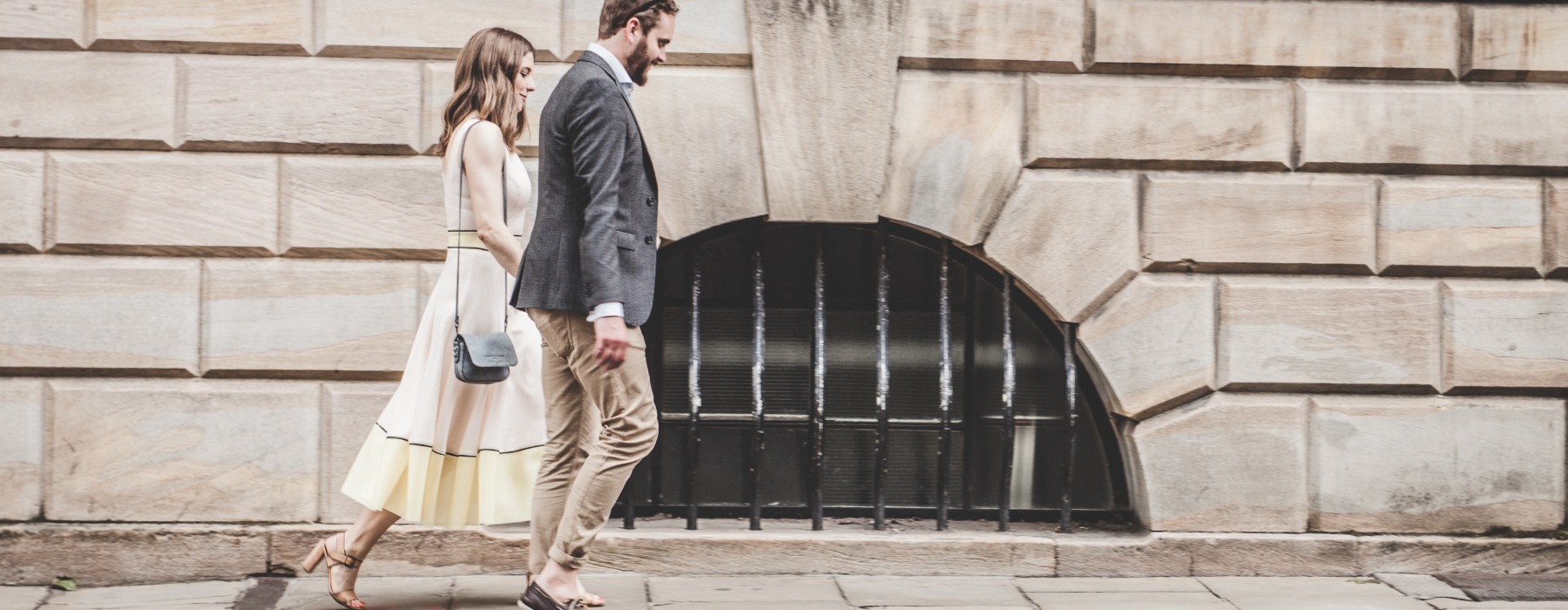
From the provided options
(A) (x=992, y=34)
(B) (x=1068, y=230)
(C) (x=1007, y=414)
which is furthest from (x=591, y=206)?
(C) (x=1007, y=414)

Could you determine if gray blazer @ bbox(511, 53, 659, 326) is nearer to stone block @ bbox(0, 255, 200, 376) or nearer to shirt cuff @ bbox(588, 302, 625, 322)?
shirt cuff @ bbox(588, 302, 625, 322)

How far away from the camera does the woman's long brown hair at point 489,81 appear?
14.0ft

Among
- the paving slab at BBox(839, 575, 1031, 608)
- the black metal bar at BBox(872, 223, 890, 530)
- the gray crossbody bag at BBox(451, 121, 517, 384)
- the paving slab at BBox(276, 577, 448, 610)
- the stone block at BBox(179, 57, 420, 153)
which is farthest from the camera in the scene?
the black metal bar at BBox(872, 223, 890, 530)

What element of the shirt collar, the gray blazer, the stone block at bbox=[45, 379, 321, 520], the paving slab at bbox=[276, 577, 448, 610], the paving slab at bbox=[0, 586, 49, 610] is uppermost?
the shirt collar

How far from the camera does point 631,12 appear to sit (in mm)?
3949

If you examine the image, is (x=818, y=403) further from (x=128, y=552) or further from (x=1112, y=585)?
(x=128, y=552)

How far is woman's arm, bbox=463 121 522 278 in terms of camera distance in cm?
412

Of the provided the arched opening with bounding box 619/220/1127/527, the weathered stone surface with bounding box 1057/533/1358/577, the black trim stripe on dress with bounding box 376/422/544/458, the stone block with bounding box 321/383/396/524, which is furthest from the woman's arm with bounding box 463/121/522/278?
the weathered stone surface with bounding box 1057/533/1358/577

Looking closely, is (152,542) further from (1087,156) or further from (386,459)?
(1087,156)

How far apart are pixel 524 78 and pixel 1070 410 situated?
96.2 inches

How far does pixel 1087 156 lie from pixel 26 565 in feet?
13.3

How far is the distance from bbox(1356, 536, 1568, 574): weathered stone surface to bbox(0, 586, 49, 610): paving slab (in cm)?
467

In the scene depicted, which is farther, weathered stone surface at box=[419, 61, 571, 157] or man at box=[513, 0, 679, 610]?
weathered stone surface at box=[419, 61, 571, 157]

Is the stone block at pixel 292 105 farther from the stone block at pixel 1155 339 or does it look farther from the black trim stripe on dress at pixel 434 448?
the stone block at pixel 1155 339
